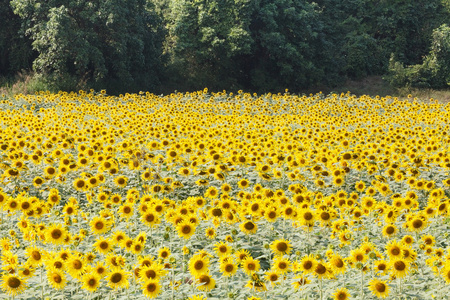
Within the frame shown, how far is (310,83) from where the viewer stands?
1053 inches

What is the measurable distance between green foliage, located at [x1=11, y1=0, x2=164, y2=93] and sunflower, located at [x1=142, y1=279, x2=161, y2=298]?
59.1 feet

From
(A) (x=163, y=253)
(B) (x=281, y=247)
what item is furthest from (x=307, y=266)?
(A) (x=163, y=253)

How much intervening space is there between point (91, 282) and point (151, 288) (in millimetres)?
418

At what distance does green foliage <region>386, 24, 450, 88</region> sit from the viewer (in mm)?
26922

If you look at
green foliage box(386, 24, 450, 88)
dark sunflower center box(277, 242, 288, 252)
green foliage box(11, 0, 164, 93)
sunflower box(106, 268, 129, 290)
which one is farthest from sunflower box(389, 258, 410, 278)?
green foliage box(386, 24, 450, 88)

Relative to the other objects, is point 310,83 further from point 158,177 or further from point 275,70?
point 158,177

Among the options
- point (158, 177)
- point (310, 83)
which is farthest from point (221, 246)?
point (310, 83)

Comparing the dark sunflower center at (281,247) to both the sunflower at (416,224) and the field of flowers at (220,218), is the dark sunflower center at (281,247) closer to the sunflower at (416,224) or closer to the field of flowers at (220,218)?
the field of flowers at (220,218)

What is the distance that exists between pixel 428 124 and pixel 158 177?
7.98m

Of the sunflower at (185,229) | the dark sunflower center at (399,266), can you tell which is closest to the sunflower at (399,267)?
the dark sunflower center at (399,266)

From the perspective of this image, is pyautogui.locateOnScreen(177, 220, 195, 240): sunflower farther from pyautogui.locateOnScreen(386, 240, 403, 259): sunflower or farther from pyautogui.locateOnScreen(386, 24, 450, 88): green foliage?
pyautogui.locateOnScreen(386, 24, 450, 88): green foliage

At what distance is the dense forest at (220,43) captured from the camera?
20.6 m

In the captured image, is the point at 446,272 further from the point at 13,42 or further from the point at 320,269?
the point at 13,42

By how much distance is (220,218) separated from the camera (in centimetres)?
454
